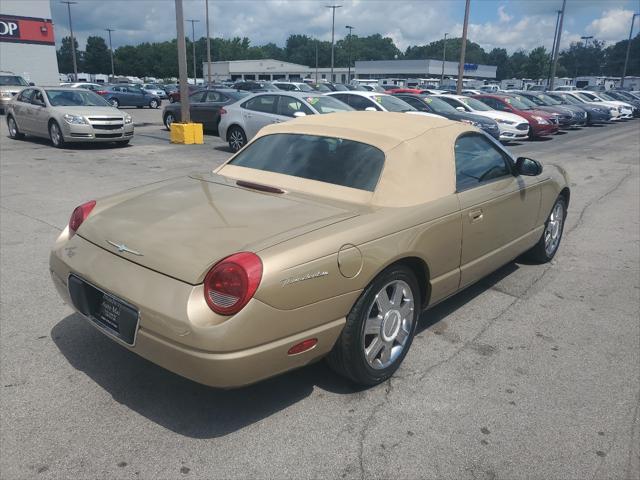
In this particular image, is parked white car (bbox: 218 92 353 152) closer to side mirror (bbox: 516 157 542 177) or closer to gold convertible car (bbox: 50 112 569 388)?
side mirror (bbox: 516 157 542 177)

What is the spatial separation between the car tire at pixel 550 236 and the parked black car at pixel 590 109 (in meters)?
23.3

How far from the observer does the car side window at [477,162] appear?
153 inches

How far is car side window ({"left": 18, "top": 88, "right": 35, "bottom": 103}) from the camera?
45.6ft

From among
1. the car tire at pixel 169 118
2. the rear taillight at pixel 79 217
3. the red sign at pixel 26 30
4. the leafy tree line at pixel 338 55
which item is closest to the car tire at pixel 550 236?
the rear taillight at pixel 79 217

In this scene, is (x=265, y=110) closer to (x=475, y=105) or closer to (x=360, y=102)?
(x=360, y=102)

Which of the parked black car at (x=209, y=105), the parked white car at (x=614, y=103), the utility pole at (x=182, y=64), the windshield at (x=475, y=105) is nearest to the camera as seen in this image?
the utility pole at (x=182, y=64)

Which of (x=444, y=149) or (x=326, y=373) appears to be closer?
(x=326, y=373)

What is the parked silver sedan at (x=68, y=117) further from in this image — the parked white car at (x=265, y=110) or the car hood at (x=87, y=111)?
the parked white car at (x=265, y=110)

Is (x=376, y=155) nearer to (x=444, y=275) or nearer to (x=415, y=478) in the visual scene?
(x=444, y=275)

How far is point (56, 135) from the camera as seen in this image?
42.9ft

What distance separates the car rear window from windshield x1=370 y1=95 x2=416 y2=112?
1132 cm

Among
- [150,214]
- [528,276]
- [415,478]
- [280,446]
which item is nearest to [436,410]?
[415,478]

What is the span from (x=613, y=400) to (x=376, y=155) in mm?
2055

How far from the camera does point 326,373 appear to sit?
10.9 feet
